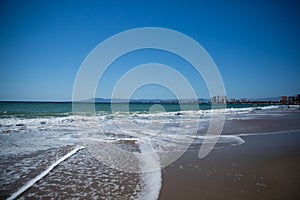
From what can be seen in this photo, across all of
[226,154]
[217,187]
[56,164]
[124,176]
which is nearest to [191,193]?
[217,187]

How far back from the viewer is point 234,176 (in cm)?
426

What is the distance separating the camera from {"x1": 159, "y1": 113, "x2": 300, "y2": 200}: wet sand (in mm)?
3438

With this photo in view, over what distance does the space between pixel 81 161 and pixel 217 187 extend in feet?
12.8

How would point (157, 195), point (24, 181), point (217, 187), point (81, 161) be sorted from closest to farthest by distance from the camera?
point (157, 195), point (217, 187), point (24, 181), point (81, 161)

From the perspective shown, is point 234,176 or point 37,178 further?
point 234,176

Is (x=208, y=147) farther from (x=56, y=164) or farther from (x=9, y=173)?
(x=9, y=173)

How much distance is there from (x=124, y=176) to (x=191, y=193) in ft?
5.43

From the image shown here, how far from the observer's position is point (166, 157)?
232 inches

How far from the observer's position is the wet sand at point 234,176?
3.44 meters

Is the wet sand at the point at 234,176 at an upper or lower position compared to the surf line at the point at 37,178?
lower

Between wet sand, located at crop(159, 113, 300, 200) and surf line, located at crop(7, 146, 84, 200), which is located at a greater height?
surf line, located at crop(7, 146, 84, 200)

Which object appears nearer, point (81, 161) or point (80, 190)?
point (80, 190)

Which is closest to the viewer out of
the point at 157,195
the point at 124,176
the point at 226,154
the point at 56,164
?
the point at 157,195

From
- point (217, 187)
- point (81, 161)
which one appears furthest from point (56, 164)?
point (217, 187)
